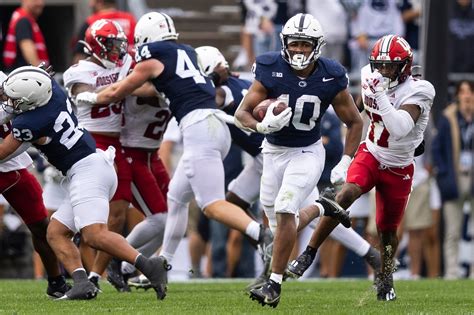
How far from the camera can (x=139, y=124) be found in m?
11.3

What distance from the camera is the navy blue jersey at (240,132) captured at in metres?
11.6

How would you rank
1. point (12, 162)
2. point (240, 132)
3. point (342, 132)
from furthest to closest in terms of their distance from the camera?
1. point (342, 132)
2. point (240, 132)
3. point (12, 162)

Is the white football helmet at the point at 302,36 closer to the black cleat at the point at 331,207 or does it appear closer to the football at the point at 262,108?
the football at the point at 262,108

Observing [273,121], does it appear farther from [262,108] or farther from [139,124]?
[139,124]

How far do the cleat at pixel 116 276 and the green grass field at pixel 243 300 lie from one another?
0.14 m

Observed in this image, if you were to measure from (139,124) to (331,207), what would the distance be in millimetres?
2587

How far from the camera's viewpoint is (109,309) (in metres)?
8.96

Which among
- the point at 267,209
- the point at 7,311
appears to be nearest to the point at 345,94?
the point at 267,209

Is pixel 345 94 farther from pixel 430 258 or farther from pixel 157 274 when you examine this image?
pixel 430 258

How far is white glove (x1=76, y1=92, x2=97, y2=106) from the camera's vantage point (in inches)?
426

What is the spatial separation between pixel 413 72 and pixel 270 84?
57.5 inches

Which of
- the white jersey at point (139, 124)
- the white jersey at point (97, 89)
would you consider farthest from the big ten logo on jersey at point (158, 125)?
the white jersey at point (97, 89)

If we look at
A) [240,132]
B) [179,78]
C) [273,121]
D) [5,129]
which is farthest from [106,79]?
[273,121]

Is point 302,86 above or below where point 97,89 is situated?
above
